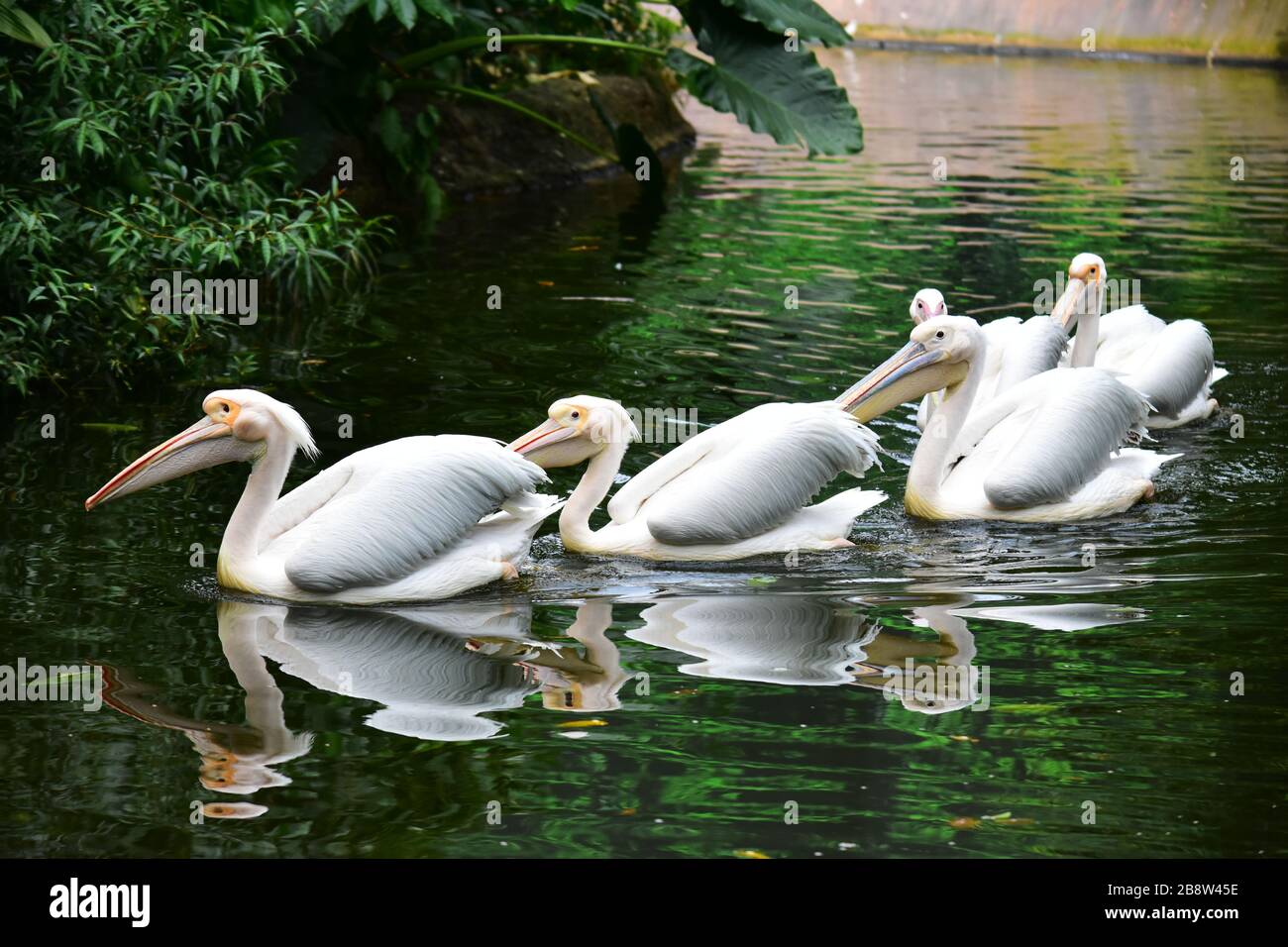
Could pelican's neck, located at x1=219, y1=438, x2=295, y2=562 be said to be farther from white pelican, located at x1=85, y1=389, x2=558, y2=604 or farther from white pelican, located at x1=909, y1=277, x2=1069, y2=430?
white pelican, located at x1=909, y1=277, x2=1069, y2=430

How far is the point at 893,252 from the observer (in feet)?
32.8

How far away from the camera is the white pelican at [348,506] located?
4766 mm

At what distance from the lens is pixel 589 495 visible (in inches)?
208

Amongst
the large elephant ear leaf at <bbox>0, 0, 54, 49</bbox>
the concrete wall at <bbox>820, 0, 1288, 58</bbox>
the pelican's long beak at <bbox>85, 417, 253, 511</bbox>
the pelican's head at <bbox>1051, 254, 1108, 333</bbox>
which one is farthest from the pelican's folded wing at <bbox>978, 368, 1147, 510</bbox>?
the concrete wall at <bbox>820, 0, 1288, 58</bbox>

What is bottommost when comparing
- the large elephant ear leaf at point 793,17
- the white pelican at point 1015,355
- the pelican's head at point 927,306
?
the white pelican at point 1015,355

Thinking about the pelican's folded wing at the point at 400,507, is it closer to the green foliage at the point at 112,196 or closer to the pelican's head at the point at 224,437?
the pelican's head at the point at 224,437

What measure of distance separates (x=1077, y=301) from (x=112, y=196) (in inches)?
151

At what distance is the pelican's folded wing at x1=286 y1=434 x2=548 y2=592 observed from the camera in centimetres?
474

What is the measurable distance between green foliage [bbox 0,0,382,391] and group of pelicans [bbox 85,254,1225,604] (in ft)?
5.08

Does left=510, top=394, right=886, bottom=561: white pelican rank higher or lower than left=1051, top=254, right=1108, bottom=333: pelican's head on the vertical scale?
lower

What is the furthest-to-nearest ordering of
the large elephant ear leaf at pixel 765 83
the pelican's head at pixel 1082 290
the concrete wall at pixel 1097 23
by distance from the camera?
1. the concrete wall at pixel 1097 23
2. the large elephant ear leaf at pixel 765 83
3. the pelican's head at pixel 1082 290

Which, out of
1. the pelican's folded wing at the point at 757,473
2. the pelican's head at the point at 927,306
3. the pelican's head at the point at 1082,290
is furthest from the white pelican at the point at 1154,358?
the pelican's folded wing at the point at 757,473

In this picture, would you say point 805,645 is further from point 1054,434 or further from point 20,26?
point 20,26

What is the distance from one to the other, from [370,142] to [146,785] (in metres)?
7.85
